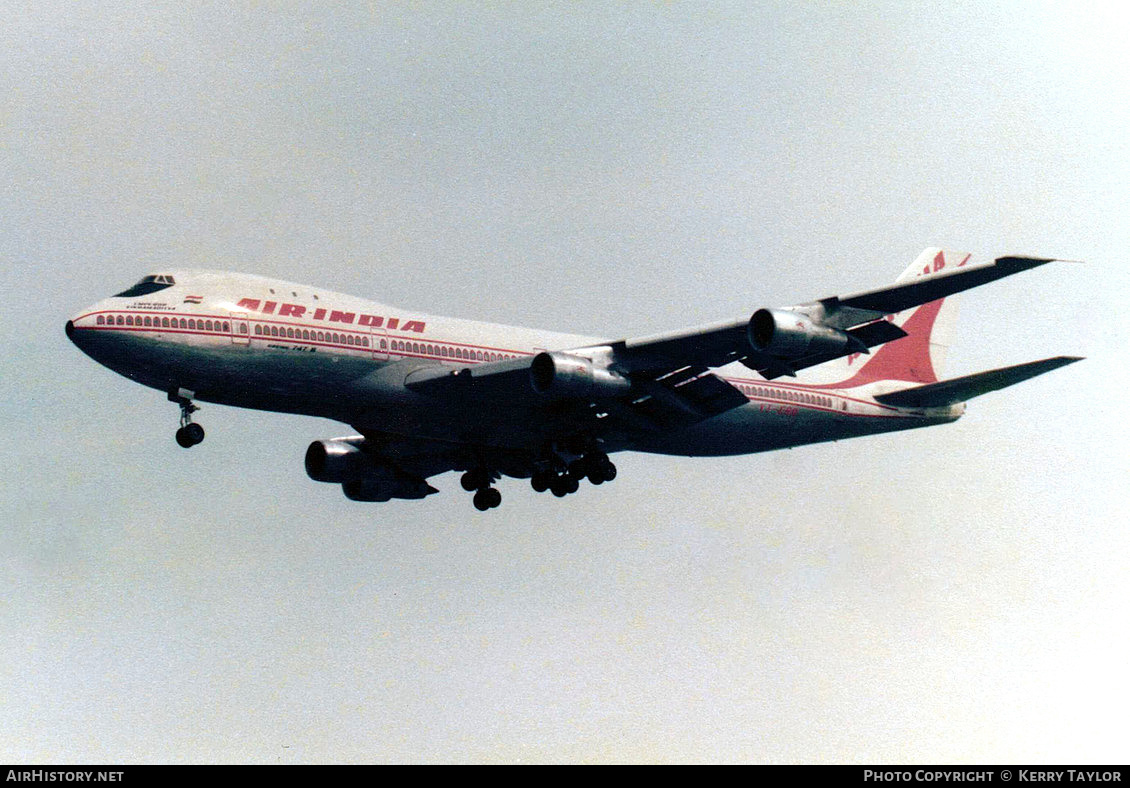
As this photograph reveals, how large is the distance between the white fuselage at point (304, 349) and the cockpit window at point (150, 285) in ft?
0.70

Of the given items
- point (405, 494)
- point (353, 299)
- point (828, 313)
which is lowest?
point (405, 494)

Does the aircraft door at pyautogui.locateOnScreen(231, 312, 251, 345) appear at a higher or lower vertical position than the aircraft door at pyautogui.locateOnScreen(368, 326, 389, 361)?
higher

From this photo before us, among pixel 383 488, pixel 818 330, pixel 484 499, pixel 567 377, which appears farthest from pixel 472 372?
pixel 818 330

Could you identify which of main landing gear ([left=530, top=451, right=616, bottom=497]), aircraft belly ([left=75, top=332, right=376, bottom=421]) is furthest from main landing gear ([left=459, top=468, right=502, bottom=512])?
aircraft belly ([left=75, top=332, right=376, bottom=421])

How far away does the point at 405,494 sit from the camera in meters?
44.2

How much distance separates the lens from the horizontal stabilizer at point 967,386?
1468 inches

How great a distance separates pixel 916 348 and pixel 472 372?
20.7 meters

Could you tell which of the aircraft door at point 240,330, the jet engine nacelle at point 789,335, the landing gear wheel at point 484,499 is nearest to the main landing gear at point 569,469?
the landing gear wheel at point 484,499

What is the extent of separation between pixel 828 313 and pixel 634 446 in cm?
917

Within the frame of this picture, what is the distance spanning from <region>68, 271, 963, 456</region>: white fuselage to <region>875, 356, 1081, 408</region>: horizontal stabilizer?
8545mm

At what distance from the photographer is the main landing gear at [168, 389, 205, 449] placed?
34.8 m

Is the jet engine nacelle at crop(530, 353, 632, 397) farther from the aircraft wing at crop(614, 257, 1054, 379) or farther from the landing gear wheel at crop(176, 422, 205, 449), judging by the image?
the landing gear wheel at crop(176, 422, 205, 449)
